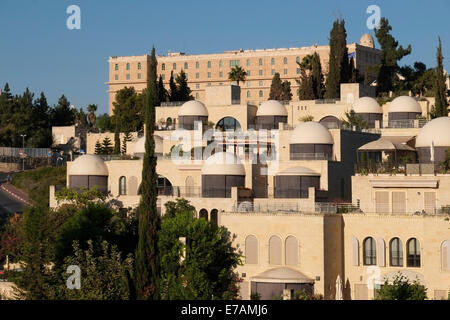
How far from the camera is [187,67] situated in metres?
147

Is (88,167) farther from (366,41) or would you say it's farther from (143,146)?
(366,41)

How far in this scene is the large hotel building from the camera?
461 ft

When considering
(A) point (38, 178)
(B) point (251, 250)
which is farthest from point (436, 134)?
(A) point (38, 178)

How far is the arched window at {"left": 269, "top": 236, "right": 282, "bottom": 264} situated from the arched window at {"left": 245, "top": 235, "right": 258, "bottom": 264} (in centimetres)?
90

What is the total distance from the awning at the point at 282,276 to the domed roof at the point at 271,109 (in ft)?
108

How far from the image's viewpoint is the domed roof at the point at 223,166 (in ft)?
226

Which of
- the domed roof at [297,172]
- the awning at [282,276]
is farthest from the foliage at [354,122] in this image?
the awning at [282,276]

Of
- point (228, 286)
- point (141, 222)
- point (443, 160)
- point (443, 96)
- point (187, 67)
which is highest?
point (187, 67)

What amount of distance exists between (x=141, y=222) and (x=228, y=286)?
381 inches

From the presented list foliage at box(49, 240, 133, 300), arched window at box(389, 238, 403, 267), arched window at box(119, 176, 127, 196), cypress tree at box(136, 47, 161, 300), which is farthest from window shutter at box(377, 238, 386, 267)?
arched window at box(119, 176, 127, 196)

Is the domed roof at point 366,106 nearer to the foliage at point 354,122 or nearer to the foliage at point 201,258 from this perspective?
the foliage at point 354,122

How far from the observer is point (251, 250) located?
54.8 meters

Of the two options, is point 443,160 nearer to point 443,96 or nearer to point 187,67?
point 443,96
